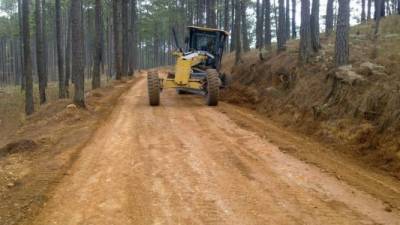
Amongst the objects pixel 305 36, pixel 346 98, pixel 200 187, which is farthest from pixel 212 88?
pixel 200 187

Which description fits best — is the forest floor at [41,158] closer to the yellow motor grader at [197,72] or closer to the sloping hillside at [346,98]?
the yellow motor grader at [197,72]

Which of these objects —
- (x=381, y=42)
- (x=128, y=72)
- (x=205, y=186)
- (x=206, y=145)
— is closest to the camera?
(x=205, y=186)

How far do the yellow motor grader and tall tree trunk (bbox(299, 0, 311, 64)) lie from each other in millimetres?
3002

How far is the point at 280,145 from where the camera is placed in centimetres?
1026

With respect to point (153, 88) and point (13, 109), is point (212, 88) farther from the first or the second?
point (13, 109)

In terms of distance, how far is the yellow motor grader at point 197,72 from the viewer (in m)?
16.5

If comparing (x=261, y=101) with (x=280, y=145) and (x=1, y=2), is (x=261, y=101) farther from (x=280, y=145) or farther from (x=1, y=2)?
(x=1, y=2)

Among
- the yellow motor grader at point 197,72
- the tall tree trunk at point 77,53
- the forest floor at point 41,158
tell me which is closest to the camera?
the forest floor at point 41,158

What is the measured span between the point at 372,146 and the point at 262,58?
12.5 metres

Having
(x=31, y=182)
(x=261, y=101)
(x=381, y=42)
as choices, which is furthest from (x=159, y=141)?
(x=381, y=42)

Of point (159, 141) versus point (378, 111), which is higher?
point (378, 111)

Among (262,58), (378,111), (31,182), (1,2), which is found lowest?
(31,182)

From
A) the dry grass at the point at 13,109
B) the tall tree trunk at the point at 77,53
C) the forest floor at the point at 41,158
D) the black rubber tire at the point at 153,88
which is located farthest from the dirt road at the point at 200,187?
the dry grass at the point at 13,109

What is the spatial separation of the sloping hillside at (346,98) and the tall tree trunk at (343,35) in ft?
1.17
